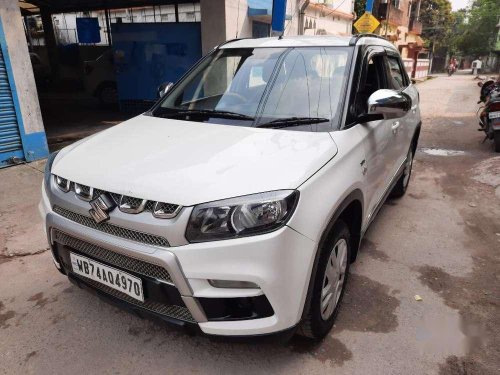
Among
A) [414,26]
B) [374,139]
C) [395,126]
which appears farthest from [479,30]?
[374,139]

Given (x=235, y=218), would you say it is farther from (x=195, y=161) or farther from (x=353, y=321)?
(x=353, y=321)

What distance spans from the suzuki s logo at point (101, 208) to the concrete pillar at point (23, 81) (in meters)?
4.45

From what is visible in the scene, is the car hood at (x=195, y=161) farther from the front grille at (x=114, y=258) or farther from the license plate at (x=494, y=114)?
the license plate at (x=494, y=114)

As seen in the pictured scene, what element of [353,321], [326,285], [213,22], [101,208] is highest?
[213,22]

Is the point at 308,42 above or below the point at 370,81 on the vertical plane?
above

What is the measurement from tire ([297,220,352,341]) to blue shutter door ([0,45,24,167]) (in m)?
5.08

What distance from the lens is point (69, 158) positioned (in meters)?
2.37

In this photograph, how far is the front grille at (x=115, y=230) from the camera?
1847 mm

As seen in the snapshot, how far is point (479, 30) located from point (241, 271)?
6283 cm

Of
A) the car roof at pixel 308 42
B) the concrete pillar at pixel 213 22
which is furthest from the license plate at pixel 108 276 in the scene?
the concrete pillar at pixel 213 22

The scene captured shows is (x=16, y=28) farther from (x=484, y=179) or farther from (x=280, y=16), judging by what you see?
(x=484, y=179)

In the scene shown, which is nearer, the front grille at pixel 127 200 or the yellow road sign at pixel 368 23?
the front grille at pixel 127 200

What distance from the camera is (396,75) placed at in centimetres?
414

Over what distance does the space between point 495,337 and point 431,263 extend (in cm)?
95
